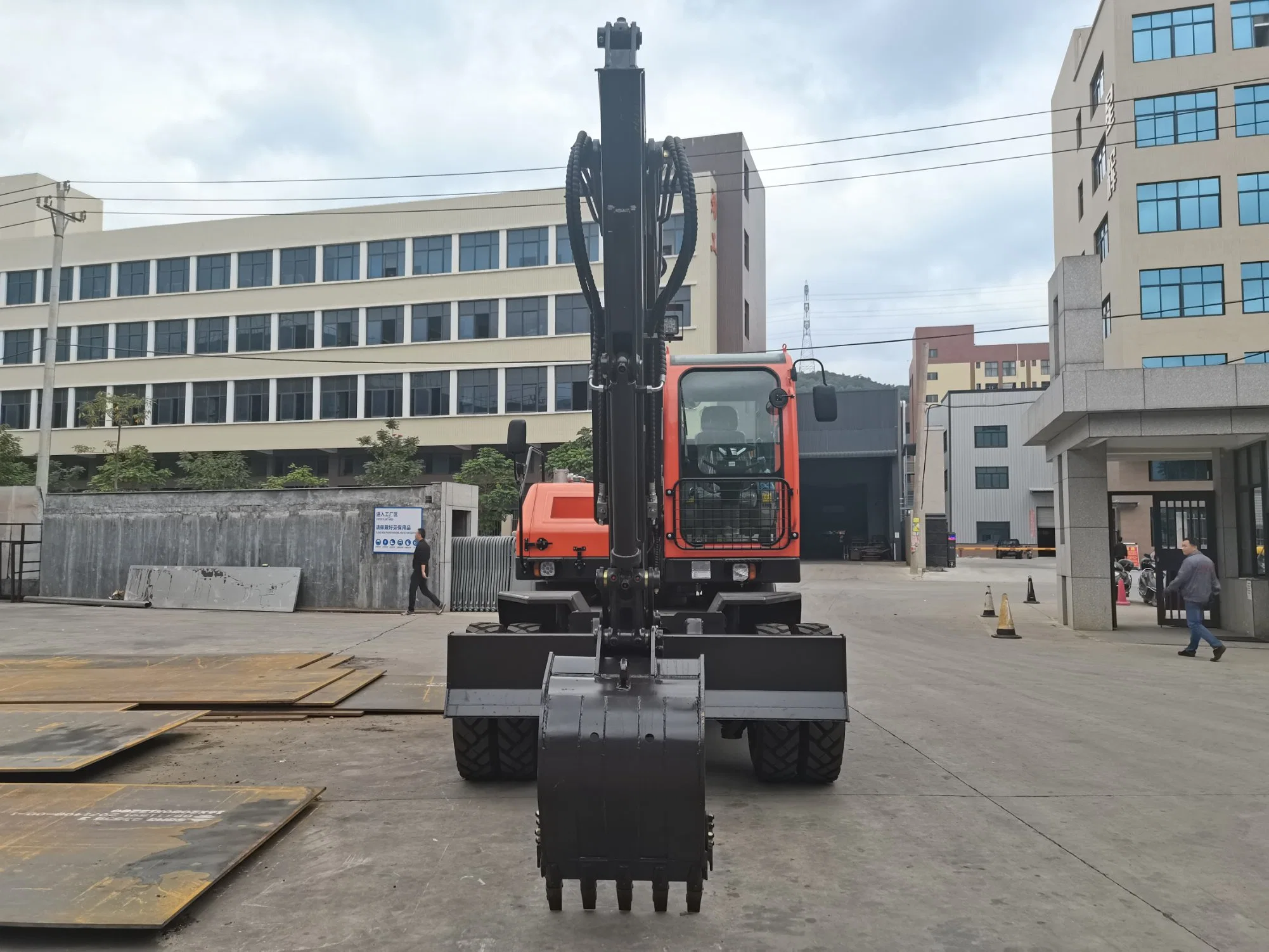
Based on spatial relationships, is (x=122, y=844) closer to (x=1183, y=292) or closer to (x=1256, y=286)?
(x=1183, y=292)

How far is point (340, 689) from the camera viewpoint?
402 inches

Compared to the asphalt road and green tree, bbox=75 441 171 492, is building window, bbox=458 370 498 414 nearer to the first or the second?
green tree, bbox=75 441 171 492

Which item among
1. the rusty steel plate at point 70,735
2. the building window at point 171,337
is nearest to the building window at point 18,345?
the building window at point 171,337

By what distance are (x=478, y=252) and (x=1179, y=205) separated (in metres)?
30.9

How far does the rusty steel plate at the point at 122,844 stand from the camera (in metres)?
4.18

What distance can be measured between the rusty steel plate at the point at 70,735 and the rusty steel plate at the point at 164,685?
1.79 ft

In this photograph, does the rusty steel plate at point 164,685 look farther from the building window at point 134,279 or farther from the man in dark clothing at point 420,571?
the building window at point 134,279

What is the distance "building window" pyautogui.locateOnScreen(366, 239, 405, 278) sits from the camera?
4850 cm

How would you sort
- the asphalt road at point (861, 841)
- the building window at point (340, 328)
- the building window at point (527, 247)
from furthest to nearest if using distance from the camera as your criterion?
the building window at point (340, 328), the building window at point (527, 247), the asphalt road at point (861, 841)

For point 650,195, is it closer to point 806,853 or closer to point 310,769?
point 806,853

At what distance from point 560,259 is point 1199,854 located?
4336 cm

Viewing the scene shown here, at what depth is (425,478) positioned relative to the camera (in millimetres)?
47375

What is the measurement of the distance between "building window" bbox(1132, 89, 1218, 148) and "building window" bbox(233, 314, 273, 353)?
41.4m

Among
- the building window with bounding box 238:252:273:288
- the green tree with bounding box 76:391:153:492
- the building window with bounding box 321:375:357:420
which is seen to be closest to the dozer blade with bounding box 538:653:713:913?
the green tree with bounding box 76:391:153:492
